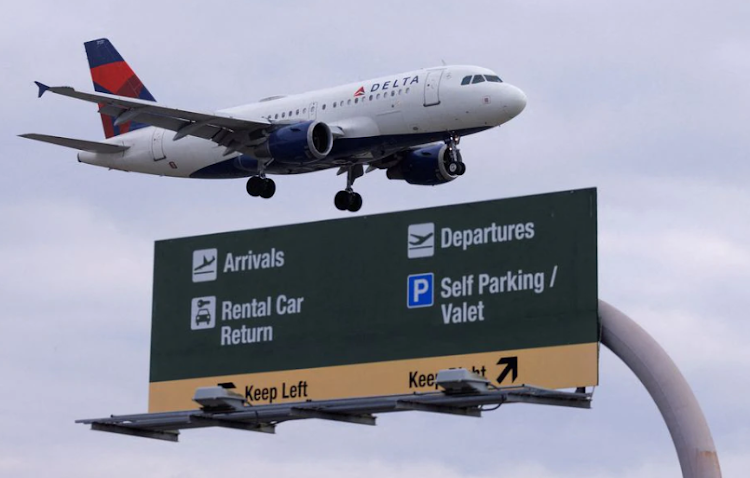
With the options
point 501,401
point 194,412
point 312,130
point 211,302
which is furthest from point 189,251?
point 312,130

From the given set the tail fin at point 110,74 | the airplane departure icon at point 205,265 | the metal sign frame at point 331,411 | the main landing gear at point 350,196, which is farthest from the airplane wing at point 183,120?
the metal sign frame at point 331,411

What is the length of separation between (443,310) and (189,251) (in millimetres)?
5542

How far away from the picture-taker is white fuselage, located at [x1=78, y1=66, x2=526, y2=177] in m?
50.3

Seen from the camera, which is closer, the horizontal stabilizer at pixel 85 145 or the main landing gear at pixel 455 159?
the main landing gear at pixel 455 159

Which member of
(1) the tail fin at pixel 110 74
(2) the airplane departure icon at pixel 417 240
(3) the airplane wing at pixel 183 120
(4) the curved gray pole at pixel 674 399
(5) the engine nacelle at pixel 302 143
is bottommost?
(4) the curved gray pole at pixel 674 399

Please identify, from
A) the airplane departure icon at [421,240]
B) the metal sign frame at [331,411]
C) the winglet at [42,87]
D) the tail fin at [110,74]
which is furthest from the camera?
the tail fin at [110,74]

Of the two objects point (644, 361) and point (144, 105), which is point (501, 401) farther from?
point (144, 105)

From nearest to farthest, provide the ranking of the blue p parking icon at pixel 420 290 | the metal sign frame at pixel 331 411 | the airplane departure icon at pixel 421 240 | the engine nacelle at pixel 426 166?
the metal sign frame at pixel 331 411, the blue p parking icon at pixel 420 290, the airplane departure icon at pixel 421 240, the engine nacelle at pixel 426 166

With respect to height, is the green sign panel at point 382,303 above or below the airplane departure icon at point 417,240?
below

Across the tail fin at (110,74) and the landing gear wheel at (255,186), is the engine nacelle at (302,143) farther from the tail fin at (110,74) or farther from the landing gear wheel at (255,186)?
the tail fin at (110,74)

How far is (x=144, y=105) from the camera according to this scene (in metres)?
51.0

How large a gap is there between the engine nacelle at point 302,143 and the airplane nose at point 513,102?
5.43 m

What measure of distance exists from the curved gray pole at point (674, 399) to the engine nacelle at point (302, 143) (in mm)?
27313

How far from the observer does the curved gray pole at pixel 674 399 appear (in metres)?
22.8
